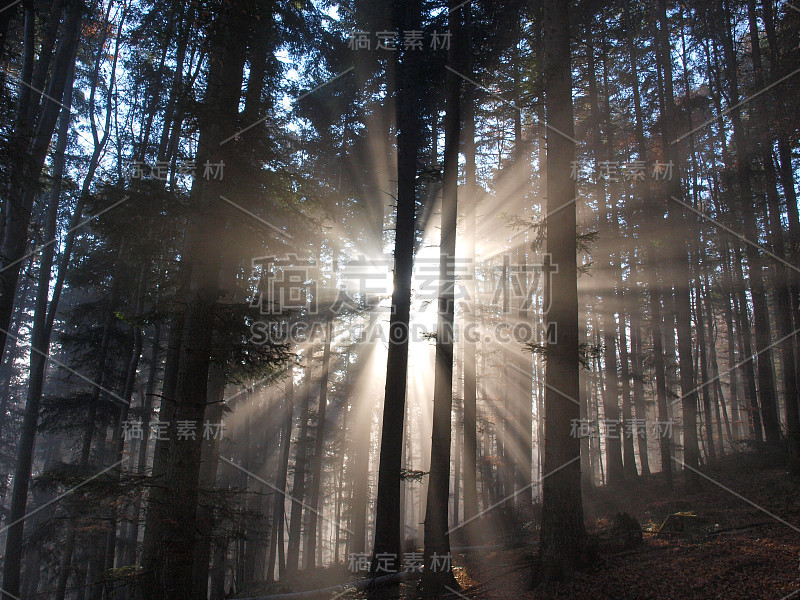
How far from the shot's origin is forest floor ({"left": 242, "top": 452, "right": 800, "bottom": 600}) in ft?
20.2

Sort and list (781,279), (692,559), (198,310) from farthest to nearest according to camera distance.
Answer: (781,279), (198,310), (692,559)

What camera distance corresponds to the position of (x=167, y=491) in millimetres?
7012

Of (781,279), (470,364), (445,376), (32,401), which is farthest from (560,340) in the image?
(32,401)

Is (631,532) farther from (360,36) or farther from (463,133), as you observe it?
(360,36)

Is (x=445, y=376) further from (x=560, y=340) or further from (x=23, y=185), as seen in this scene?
(x=23, y=185)

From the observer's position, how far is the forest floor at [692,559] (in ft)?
20.2

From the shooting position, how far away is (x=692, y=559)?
723 cm

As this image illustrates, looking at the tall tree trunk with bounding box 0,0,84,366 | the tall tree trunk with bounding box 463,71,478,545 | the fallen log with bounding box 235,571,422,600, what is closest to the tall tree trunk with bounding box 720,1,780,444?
the tall tree trunk with bounding box 463,71,478,545

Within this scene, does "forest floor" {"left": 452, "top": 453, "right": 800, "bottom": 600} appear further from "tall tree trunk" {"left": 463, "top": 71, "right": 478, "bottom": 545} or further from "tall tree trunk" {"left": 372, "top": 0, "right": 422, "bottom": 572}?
"tall tree trunk" {"left": 463, "top": 71, "right": 478, "bottom": 545}

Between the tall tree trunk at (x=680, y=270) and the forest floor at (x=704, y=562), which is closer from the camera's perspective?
the forest floor at (x=704, y=562)

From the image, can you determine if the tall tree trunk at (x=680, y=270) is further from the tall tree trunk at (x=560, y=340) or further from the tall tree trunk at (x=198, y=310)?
the tall tree trunk at (x=198, y=310)

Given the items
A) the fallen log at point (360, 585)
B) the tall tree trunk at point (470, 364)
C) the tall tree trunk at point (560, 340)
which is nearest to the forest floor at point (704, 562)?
the tall tree trunk at point (560, 340)

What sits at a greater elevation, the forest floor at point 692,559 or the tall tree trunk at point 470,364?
the tall tree trunk at point 470,364

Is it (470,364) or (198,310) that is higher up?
(198,310)
